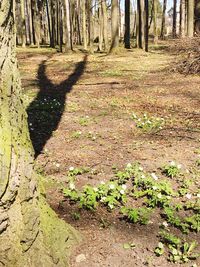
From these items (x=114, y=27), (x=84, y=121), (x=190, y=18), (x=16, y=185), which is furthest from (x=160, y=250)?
(x=114, y=27)

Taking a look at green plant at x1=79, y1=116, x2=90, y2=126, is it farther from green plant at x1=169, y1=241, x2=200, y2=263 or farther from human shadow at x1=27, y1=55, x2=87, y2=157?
green plant at x1=169, y1=241, x2=200, y2=263

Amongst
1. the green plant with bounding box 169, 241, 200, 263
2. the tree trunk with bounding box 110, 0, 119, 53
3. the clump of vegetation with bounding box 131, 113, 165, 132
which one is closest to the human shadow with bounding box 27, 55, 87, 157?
the clump of vegetation with bounding box 131, 113, 165, 132

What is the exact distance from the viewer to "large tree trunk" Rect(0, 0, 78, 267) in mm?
3086

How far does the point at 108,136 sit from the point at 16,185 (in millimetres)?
4704

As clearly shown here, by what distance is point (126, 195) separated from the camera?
5.12 meters

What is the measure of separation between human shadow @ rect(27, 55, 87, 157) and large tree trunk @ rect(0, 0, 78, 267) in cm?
324

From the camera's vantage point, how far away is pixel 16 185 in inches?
126

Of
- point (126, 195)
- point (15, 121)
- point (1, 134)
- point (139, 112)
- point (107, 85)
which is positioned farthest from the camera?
point (107, 85)

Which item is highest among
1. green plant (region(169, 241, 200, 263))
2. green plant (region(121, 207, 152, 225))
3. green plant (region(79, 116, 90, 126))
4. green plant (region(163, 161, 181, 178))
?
green plant (region(79, 116, 90, 126))

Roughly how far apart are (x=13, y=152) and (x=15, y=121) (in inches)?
12.2

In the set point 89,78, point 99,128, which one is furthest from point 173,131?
point 89,78

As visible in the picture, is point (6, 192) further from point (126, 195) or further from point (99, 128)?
point (99, 128)

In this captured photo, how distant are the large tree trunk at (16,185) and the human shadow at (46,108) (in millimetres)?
3244

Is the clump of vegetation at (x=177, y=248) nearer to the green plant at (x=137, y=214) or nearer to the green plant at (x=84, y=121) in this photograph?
the green plant at (x=137, y=214)
